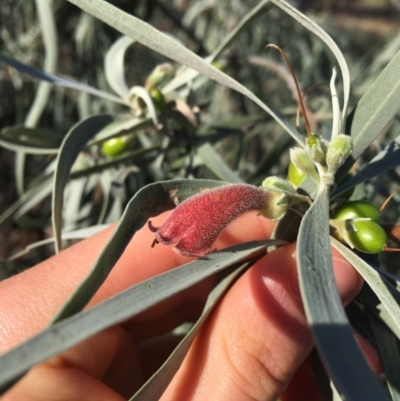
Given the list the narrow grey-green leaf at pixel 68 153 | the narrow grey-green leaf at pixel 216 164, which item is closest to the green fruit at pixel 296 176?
the narrow grey-green leaf at pixel 216 164

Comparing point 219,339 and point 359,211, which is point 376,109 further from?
point 219,339

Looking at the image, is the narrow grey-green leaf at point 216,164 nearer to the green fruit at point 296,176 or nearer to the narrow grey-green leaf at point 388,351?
the green fruit at point 296,176

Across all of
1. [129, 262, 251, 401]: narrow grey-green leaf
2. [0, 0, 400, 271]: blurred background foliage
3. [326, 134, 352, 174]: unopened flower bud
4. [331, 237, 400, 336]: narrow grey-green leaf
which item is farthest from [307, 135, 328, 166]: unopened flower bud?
[0, 0, 400, 271]: blurred background foliage

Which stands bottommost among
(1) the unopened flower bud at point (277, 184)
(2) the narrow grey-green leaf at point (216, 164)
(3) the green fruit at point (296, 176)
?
(2) the narrow grey-green leaf at point (216, 164)

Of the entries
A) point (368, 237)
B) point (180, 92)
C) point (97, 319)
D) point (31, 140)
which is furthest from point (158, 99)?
point (97, 319)

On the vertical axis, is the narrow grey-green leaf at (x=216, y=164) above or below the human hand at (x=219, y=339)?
above

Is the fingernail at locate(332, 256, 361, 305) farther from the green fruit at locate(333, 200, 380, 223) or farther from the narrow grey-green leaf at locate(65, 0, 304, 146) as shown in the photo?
the narrow grey-green leaf at locate(65, 0, 304, 146)
